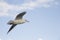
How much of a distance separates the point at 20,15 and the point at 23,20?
749 millimetres

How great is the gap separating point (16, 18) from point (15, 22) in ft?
3.70

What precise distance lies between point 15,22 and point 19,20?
1.02 metres

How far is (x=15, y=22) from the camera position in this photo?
2844cm

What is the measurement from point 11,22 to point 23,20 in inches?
78.3

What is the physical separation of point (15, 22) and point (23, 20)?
1.54 metres

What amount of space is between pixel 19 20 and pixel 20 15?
775mm

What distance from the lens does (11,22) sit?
28250 mm

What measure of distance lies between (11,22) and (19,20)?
4.70ft

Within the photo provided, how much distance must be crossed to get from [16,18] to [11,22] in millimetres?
1403

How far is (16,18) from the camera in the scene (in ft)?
96.6

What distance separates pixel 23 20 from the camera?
29.6m

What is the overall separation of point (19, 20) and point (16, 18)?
472 mm

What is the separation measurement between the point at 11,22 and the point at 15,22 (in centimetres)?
50

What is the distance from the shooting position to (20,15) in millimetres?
29766
